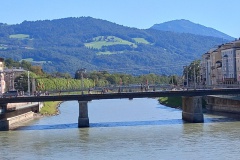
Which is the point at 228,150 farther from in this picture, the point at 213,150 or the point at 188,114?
the point at 188,114

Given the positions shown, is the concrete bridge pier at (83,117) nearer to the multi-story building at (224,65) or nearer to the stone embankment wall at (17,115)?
the stone embankment wall at (17,115)

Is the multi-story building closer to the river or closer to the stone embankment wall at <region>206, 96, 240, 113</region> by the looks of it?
the stone embankment wall at <region>206, 96, 240, 113</region>

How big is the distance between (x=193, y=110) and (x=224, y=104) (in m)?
22.0

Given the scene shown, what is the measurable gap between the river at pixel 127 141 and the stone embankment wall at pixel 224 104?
1321 cm

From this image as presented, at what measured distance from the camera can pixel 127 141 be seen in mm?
59844

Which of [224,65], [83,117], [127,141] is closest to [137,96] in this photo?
[83,117]

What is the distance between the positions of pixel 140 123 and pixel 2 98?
19163 millimetres

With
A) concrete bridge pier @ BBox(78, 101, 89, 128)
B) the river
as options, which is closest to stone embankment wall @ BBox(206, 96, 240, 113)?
the river

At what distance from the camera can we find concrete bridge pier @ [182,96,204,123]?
8000cm

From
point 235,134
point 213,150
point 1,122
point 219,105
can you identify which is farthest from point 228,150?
point 219,105

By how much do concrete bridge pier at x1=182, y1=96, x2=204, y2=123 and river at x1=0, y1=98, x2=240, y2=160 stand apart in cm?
181

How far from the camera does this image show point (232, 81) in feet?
451

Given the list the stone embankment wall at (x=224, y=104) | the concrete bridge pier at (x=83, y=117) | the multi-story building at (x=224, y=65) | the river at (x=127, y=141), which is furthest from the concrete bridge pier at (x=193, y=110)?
the multi-story building at (x=224, y=65)

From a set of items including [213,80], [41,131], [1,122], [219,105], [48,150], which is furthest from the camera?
[213,80]
